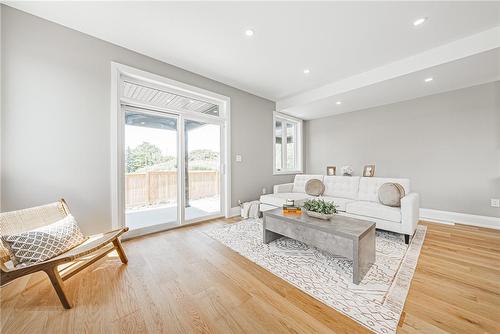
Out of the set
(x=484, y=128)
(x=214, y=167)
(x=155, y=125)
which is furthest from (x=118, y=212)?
(x=484, y=128)

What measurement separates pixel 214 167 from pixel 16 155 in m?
2.58

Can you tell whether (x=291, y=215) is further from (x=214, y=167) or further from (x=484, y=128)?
(x=484, y=128)

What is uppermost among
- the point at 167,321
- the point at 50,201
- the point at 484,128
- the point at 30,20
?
the point at 30,20

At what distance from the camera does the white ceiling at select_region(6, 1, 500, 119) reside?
199 centimetres

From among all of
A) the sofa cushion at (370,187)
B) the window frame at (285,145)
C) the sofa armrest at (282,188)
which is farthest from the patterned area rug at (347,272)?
the window frame at (285,145)

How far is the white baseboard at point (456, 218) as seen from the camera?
311cm

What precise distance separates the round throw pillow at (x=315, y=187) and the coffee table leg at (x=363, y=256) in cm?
183

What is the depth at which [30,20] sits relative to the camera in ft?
6.86

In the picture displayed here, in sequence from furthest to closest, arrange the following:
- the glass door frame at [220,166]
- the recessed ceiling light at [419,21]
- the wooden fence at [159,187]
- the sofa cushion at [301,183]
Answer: the sofa cushion at [301,183], the glass door frame at [220,166], the wooden fence at [159,187], the recessed ceiling light at [419,21]

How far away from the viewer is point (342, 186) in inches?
145

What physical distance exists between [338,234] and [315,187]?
2116mm

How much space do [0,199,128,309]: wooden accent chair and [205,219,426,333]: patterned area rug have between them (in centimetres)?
146

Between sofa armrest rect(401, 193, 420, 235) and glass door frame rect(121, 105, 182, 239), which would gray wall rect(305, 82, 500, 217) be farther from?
glass door frame rect(121, 105, 182, 239)

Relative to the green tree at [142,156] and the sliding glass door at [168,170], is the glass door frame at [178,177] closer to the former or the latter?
the sliding glass door at [168,170]
